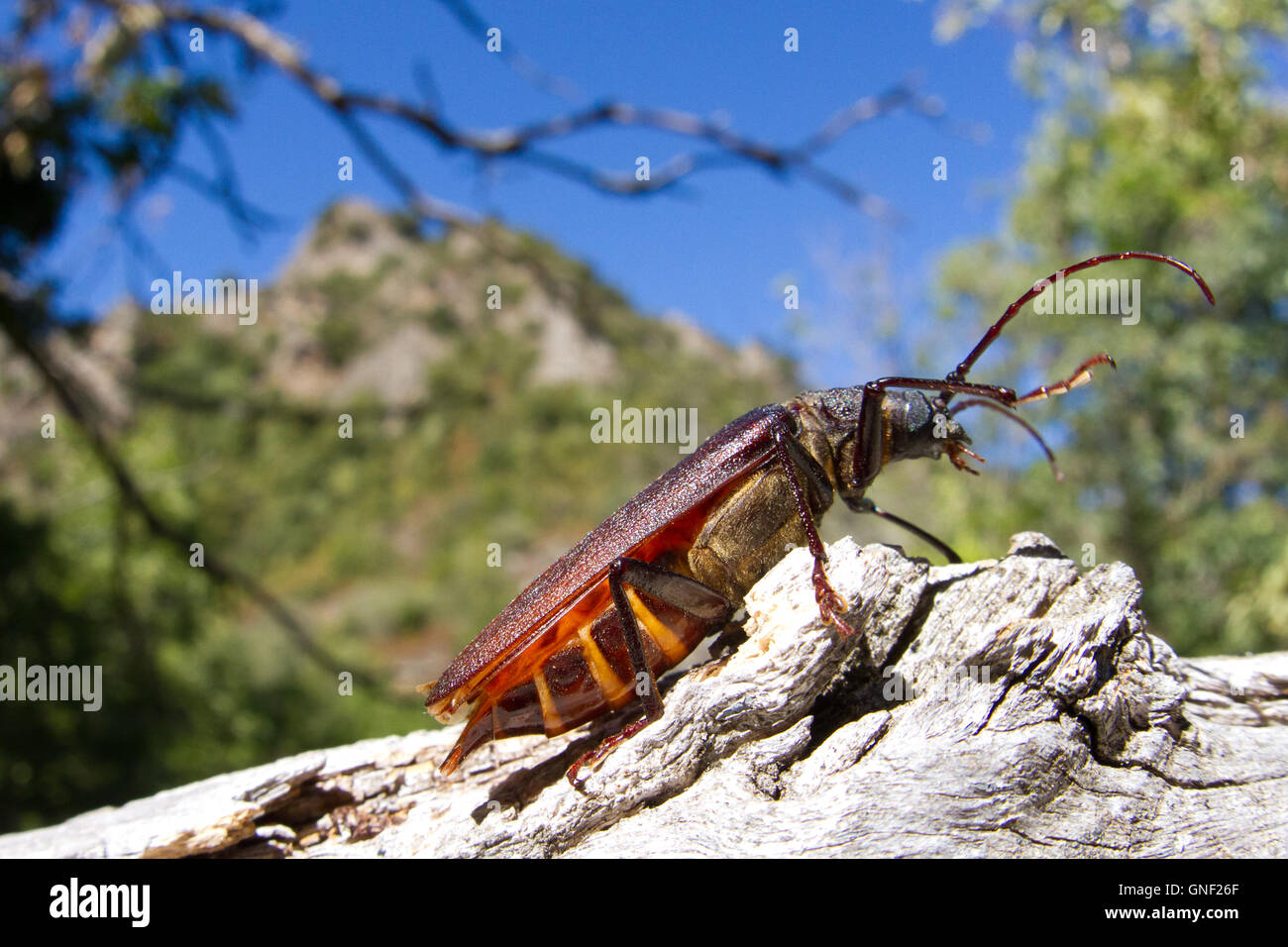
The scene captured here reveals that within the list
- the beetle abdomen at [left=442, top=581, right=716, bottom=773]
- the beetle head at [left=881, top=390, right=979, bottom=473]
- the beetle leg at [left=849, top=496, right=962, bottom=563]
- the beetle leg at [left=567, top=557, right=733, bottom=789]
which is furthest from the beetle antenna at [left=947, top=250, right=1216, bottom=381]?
the beetle abdomen at [left=442, top=581, right=716, bottom=773]

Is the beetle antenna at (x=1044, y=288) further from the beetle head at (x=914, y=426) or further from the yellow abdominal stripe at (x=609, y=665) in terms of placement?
the yellow abdominal stripe at (x=609, y=665)

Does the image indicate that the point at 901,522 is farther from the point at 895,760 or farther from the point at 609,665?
the point at 609,665

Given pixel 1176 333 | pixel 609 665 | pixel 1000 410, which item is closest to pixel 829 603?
pixel 609 665

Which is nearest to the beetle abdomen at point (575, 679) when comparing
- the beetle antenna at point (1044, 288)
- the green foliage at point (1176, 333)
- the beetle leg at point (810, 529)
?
the beetle leg at point (810, 529)

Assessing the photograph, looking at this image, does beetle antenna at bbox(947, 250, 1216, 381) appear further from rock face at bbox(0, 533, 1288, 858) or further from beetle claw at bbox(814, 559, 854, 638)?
beetle claw at bbox(814, 559, 854, 638)

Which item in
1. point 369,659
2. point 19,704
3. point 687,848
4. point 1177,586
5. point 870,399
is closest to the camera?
point 687,848

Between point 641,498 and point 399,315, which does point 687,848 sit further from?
point 399,315
